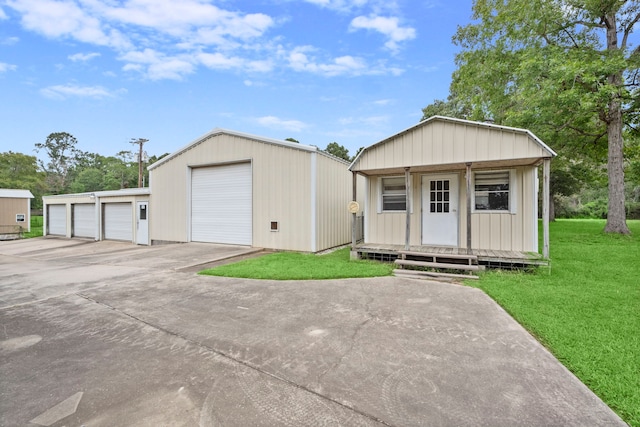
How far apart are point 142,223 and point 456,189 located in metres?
13.4

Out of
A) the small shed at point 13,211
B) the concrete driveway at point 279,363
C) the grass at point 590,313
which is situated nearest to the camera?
the concrete driveway at point 279,363

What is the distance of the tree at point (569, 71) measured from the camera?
9.95 metres

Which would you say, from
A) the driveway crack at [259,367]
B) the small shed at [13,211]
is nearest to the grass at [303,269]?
the driveway crack at [259,367]

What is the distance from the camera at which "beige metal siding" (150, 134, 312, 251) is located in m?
9.57

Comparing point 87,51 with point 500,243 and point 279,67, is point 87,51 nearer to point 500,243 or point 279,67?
point 279,67

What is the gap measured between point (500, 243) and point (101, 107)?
28456mm

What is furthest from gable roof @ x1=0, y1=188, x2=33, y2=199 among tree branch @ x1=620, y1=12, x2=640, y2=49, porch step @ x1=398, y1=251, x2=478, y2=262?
tree branch @ x1=620, y1=12, x2=640, y2=49

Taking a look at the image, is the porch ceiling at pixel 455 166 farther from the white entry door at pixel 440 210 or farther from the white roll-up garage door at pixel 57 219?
the white roll-up garage door at pixel 57 219

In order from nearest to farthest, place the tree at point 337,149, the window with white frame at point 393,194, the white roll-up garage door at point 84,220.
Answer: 1. the window with white frame at point 393,194
2. the white roll-up garage door at point 84,220
3. the tree at point 337,149

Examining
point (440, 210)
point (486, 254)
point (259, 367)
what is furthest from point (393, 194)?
point (259, 367)

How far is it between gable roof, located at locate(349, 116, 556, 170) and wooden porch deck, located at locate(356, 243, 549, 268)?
2214mm

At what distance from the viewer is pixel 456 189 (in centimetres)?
772

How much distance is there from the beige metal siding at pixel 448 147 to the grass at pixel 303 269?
2.66m

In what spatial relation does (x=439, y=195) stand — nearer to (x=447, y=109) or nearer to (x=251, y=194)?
(x=251, y=194)
